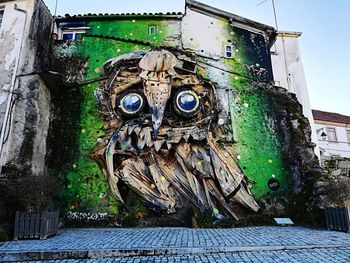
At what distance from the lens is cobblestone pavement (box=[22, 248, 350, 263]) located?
5543mm

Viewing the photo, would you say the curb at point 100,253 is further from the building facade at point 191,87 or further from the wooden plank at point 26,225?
the building facade at point 191,87

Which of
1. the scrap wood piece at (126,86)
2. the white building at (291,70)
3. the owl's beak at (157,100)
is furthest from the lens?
the white building at (291,70)

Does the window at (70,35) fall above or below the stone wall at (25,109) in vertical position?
above

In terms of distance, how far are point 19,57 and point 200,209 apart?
9.04 meters

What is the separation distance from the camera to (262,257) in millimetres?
5730

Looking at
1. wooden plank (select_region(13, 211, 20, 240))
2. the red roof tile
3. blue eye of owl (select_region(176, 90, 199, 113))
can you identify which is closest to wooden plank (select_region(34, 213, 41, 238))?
wooden plank (select_region(13, 211, 20, 240))

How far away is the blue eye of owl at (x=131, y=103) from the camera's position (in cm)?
1183

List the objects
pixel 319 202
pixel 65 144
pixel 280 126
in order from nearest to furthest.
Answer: pixel 319 202
pixel 65 144
pixel 280 126

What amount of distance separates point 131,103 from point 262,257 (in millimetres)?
7960

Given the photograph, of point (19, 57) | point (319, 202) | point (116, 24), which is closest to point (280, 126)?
point (319, 202)

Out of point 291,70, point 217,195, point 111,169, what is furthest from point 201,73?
point 291,70

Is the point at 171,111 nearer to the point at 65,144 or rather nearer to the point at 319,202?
the point at 65,144

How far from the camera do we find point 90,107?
493 inches

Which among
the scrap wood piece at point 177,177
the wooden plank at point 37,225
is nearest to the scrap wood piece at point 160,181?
the scrap wood piece at point 177,177
